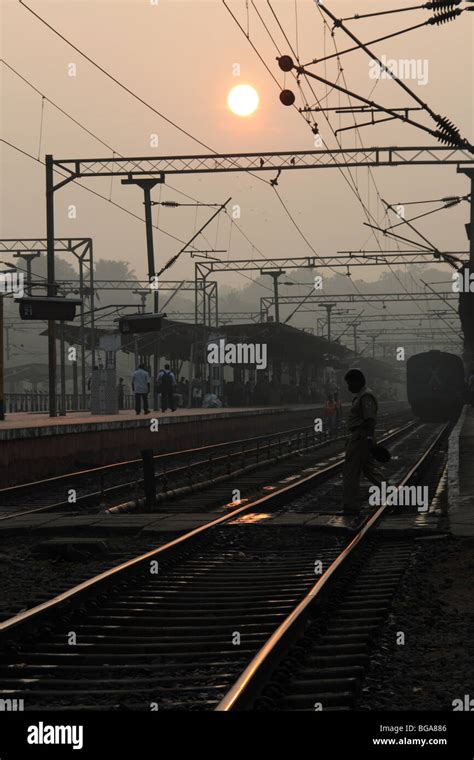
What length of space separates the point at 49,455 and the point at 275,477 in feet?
14.2

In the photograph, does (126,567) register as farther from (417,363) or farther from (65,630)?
(417,363)

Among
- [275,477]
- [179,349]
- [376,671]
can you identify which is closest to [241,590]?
[376,671]

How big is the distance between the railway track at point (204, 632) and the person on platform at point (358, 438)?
2.36 m

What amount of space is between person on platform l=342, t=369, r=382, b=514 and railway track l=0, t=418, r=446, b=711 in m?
2.36

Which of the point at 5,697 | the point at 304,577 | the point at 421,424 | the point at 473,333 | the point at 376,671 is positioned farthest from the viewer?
the point at 421,424

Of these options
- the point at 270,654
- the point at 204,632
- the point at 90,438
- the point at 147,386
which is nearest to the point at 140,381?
the point at 147,386

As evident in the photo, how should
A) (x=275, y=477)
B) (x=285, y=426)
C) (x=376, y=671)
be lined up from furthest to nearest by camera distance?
(x=285, y=426), (x=275, y=477), (x=376, y=671)

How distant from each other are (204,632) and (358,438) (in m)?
6.49

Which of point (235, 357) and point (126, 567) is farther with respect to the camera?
point (235, 357)

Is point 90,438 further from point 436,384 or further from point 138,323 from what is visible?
point 436,384

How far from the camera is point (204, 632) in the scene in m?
7.44

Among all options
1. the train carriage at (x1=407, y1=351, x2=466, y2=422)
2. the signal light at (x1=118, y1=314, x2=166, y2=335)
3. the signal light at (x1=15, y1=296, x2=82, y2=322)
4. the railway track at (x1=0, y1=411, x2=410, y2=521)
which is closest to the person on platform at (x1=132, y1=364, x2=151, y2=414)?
the signal light at (x1=118, y1=314, x2=166, y2=335)

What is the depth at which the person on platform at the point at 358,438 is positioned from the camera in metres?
13.3

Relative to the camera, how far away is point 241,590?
29.6ft
